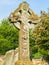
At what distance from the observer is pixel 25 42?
13797 millimetres

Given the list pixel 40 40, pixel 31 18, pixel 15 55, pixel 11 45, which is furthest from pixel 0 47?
pixel 31 18

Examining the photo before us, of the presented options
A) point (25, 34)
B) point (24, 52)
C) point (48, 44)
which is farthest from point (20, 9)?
point (48, 44)

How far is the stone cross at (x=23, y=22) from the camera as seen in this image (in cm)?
Answer: 1362

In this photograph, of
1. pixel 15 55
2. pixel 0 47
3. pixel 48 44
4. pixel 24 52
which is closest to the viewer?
pixel 24 52

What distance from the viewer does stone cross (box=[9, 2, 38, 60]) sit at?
13.6 metres

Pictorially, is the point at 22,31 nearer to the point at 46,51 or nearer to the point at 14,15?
the point at 14,15

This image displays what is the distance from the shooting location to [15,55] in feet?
63.0

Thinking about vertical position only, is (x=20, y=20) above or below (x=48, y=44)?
above

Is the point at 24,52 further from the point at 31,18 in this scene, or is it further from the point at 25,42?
the point at 31,18

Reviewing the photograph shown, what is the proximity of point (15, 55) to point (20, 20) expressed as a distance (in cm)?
556

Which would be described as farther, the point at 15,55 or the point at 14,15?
the point at 15,55

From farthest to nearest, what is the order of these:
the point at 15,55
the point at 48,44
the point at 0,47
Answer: the point at 0,47, the point at 48,44, the point at 15,55

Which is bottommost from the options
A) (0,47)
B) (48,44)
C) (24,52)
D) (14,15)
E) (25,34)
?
(0,47)

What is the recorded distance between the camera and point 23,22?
14234 millimetres
